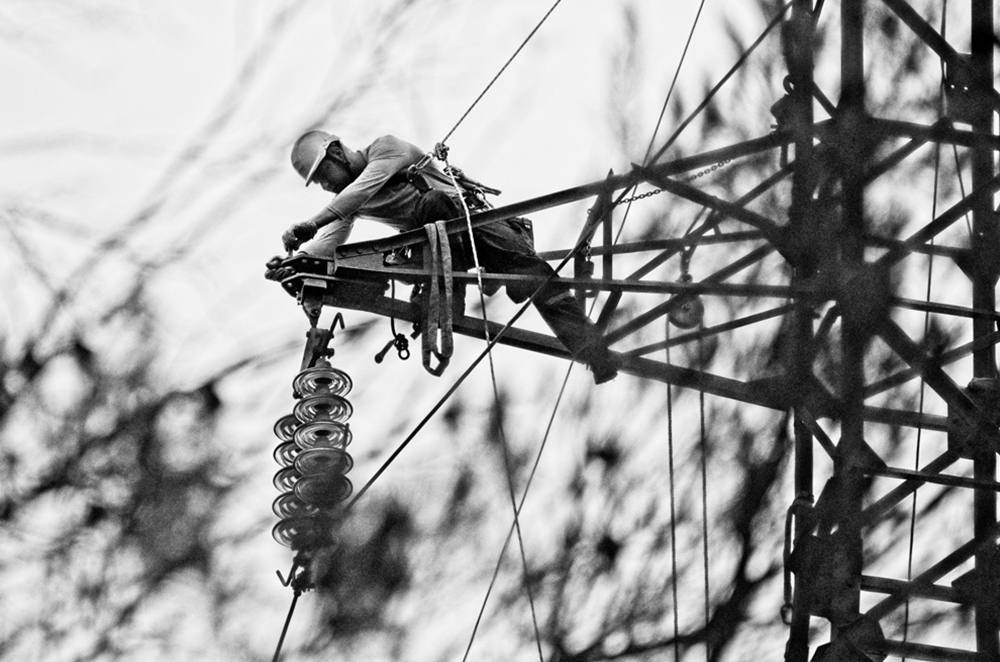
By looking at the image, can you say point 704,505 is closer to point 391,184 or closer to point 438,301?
point 438,301

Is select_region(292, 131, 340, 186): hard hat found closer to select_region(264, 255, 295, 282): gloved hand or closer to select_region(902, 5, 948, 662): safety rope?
select_region(264, 255, 295, 282): gloved hand

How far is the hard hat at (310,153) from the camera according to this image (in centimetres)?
966

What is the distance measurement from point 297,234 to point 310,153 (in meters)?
0.55

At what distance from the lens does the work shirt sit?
31.6ft

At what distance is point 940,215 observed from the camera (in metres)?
8.63

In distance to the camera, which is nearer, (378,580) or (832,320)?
(378,580)

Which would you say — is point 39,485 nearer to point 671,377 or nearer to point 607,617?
point 607,617

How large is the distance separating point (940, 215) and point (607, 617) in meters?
2.44

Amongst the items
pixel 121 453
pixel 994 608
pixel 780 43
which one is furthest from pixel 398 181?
pixel 121 453

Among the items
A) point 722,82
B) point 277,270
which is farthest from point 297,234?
point 722,82

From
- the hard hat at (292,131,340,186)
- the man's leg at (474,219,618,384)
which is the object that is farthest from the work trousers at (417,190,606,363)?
the hard hat at (292,131,340,186)

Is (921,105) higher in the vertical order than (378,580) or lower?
higher

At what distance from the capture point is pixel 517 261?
31.3 feet

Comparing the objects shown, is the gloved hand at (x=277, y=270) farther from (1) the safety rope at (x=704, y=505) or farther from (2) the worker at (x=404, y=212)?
(1) the safety rope at (x=704, y=505)
